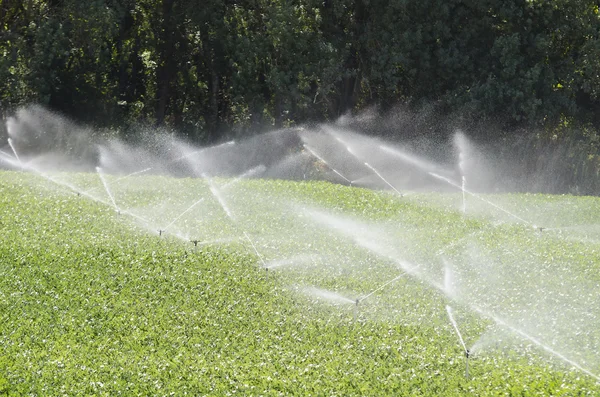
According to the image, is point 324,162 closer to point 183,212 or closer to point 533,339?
point 183,212

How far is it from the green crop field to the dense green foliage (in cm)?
896

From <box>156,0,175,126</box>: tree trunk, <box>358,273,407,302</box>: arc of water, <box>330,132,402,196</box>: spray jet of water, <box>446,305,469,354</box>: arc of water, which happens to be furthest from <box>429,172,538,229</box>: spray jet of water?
<box>156,0,175,126</box>: tree trunk

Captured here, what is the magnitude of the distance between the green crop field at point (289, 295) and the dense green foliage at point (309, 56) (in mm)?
8956

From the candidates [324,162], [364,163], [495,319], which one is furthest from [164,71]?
[495,319]

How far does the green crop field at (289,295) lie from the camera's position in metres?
10.6

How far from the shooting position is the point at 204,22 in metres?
29.6

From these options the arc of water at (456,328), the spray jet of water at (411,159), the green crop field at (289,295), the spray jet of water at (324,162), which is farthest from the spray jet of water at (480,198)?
the arc of water at (456,328)

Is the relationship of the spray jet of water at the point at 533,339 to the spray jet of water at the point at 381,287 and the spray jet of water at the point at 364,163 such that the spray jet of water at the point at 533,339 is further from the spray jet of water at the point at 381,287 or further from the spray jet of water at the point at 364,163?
the spray jet of water at the point at 364,163

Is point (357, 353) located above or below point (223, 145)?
above

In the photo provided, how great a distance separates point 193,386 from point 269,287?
10.7 feet

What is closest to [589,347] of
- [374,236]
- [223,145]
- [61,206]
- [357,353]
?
[357,353]

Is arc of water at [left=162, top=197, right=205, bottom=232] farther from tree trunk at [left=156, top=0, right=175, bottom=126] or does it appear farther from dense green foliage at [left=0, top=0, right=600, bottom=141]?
tree trunk at [left=156, top=0, right=175, bottom=126]

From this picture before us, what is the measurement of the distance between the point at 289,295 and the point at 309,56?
632 inches

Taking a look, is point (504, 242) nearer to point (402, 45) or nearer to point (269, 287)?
point (269, 287)
